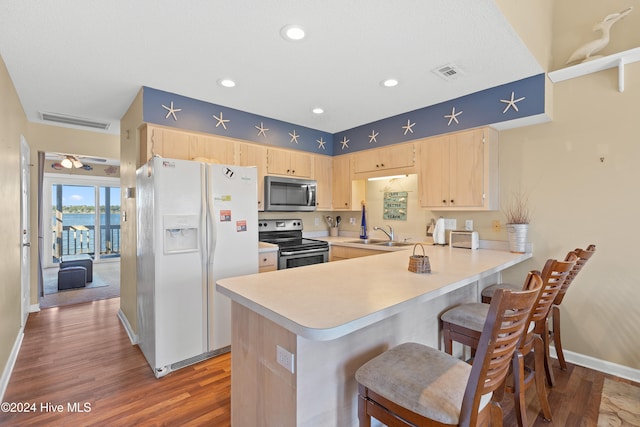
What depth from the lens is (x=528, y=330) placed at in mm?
1720

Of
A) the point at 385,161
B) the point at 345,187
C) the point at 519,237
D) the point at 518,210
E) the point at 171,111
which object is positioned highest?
the point at 171,111

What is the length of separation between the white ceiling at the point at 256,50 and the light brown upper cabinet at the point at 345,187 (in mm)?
1209

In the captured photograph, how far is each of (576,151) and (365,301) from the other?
2.60 metres

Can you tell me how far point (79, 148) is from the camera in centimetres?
418

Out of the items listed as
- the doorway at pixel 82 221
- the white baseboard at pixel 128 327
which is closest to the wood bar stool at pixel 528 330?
the white baseboard at pixel 128 327

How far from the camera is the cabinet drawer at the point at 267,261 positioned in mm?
3234

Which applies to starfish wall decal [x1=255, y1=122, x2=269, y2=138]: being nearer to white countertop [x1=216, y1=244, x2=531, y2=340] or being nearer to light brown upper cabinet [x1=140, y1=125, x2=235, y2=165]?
light brown upper cabinet [x1=140, y1=125, x2=235, y2=165]

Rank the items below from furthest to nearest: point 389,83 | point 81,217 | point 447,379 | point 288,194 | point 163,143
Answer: point 81,217 < point 288,194 < point 163,143 < point 389,83 < point 447,379

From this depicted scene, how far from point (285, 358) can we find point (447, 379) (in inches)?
26.2

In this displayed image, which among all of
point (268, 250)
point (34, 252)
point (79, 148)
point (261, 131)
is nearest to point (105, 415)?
point (268, 250)

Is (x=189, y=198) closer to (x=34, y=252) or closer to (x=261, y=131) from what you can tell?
(x=261, y=131)

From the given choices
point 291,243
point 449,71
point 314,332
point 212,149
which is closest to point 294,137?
point 212,149

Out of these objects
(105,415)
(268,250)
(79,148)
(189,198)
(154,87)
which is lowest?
(105,415)

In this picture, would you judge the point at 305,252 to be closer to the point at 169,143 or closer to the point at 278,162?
the point at 278,162
